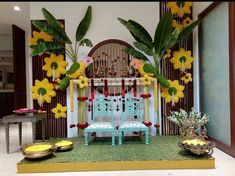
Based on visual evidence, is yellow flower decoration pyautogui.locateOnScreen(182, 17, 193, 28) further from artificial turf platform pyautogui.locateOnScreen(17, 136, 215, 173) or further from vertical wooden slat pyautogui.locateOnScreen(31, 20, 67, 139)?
artificial turf platform pyautogui.locateOnScreen(17, 136, 215, 173)

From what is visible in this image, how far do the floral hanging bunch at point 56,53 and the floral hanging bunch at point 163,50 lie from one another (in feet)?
2.90

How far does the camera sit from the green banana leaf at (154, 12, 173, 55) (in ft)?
15.1

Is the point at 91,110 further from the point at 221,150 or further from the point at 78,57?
the point at 221,150

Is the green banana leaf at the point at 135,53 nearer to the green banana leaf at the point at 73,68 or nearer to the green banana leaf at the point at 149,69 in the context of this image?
the green banana leaf at the point at 149,69

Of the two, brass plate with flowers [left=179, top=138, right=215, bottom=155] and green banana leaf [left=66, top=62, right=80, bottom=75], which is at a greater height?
green banana leaf [left=66, top=62, right=80, bottom=75]

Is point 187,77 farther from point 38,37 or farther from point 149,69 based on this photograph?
point 38,37

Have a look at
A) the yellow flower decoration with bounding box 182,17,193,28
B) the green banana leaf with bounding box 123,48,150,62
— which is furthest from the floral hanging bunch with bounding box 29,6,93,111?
the yellow flower decoration with bounding box 182,17,193,28

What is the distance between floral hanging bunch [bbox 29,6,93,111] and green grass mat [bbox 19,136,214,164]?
1.26m

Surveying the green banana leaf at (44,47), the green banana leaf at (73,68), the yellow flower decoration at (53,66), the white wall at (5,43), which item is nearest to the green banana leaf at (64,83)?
the green banana leaf at (73,68)

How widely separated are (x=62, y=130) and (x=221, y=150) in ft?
10.4

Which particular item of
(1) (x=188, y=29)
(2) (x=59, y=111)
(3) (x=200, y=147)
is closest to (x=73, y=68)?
(2) (x=59, y=111)

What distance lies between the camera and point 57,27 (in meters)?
4.73

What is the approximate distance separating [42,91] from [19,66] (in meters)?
3.38

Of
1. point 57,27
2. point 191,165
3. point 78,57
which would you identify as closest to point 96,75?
point 78,57
